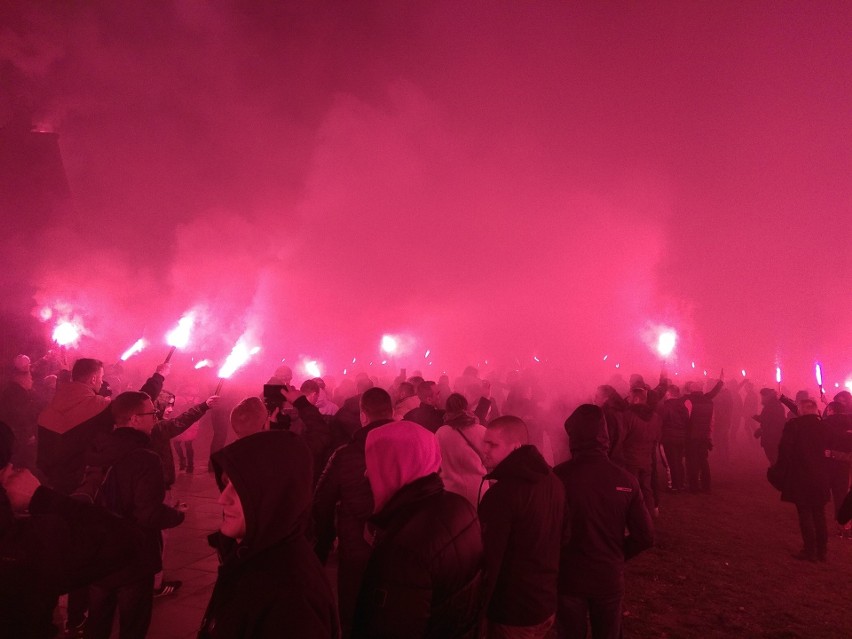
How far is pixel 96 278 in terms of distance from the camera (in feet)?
58.0

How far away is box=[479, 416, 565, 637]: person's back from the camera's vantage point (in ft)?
10.8

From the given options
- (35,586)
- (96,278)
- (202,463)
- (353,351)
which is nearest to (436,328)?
(353,351)

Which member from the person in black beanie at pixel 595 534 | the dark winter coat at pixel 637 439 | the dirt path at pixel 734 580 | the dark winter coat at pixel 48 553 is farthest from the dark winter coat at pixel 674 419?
the dark winter coat at pixel 48 553

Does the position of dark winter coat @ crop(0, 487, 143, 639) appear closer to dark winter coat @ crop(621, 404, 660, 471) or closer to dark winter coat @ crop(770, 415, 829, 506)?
dark winter coat @ crop(621, 404, 660, 471)

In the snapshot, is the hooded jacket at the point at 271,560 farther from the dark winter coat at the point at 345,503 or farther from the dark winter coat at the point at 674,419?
the dark winter coat at the point at 674,419

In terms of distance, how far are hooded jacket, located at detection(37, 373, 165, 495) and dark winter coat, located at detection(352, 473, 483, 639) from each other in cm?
436

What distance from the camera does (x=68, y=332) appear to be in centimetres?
1497

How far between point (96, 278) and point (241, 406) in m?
16.3

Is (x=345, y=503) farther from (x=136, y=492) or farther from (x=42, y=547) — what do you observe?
(x=42, y=547)

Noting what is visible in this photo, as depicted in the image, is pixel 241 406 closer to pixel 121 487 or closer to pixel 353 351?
pixel 121 487

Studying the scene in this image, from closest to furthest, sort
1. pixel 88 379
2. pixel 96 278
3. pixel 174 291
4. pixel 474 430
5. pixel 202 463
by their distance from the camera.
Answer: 1. pixel 474 430
2. pixel 88 379
3. pixel 202 463
4. pixel 96 278
5. pixel 174 291

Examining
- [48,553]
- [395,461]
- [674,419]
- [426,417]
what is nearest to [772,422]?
[674,419]

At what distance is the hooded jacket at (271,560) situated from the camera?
6.42 feet

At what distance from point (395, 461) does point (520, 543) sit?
1.32 metres
